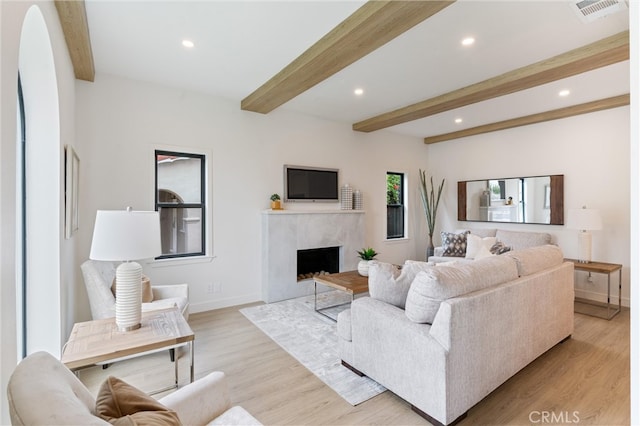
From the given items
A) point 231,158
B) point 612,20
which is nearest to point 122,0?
point 231,158

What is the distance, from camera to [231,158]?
4.25 metres

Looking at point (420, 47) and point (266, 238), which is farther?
point (266, 238)

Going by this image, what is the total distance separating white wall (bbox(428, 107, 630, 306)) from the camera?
13.8 feet

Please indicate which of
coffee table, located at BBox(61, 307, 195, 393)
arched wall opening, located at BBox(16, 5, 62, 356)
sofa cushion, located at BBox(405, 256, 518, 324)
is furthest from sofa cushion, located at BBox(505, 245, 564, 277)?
arched wall opening, located at BBox(16, 5, 62, 356)

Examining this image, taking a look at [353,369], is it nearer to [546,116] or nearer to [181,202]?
[181,202]

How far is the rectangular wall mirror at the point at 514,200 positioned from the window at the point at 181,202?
15.6 ft

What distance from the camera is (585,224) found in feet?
13.3

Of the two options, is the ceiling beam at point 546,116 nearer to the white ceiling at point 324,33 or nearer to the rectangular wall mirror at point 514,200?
the white ceiling at point 324,33

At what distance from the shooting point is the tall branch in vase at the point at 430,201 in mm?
6259

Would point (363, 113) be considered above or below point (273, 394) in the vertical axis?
above

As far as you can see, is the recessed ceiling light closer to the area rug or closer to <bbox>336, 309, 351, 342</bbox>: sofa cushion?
<bbox>336, 309, 351, 342</bbox>: sofa cushion

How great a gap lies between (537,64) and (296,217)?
10.9 feet

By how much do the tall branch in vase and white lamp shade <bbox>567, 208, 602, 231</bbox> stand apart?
2.37 meters

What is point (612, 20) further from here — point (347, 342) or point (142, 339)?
point (142, 339)
